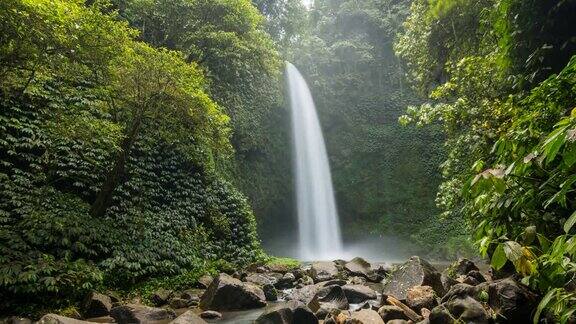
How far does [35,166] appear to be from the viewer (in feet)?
29.4

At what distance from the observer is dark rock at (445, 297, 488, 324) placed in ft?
15.3

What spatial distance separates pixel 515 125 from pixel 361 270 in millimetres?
8314

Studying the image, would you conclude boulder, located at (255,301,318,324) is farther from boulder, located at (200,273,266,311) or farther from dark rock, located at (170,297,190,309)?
dark rock, located at (170,297,190,309)

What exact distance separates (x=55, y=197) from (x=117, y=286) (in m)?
2.42

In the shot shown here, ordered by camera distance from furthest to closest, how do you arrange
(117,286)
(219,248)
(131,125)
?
1. (219,248)
2. (131,125)
3. (117,286)

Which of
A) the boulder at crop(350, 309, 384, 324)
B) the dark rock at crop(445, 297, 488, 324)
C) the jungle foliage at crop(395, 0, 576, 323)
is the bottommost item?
the boulder at crop(350, 309, 384, 324)

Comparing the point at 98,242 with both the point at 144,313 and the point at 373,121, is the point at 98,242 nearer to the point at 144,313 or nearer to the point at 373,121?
the point at 144,313

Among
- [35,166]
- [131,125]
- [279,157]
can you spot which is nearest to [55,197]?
[35,166]

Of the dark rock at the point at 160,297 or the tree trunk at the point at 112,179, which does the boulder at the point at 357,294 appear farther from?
the tree trunk at the point at 112,179

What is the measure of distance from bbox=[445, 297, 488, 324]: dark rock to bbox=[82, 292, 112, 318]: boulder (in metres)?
5.64

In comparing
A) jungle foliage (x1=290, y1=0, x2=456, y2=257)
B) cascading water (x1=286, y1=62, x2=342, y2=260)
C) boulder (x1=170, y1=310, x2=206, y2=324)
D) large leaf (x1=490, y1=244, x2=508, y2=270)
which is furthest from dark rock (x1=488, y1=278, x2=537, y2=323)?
cascading water (x1=286, y1=62, x2=342, y2=260)

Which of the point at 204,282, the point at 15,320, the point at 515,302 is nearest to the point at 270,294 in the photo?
the point at 204,282

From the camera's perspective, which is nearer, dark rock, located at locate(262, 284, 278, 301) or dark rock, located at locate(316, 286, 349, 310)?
dark rock, located at locate(316, 286, 349, 310)

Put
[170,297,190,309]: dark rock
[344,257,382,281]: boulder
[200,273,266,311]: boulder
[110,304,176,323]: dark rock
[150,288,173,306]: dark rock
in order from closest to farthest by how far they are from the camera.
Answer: [110,304,176,323]: dark rock, [200,273,266,311]: boulder, [170,297,190,309]: dark rock, [150,288,173,306]: dark rock, [344,257,382,281]: boulder
